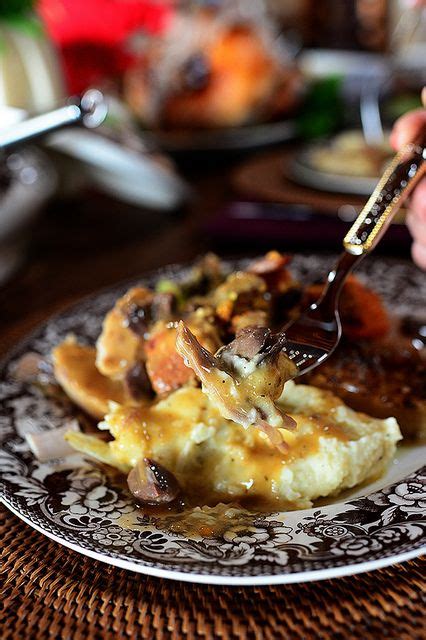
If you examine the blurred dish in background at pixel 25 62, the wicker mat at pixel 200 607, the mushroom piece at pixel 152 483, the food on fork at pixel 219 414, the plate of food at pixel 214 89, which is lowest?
the wicker mat at pixel 200 607

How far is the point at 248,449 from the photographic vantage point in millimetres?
1156

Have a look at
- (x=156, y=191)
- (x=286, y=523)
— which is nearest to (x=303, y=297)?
(x=286, y=523)

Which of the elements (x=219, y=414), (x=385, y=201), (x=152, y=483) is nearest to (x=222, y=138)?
(x=385, y=201)

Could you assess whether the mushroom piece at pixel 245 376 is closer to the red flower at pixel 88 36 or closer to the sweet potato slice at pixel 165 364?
the sweet potato slice at pixel 165 364

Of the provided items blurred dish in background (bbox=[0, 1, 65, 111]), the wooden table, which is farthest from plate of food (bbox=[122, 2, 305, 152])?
the wooden table

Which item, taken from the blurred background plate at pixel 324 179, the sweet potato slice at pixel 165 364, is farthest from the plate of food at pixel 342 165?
the sweet potato slice at pixel 165 364

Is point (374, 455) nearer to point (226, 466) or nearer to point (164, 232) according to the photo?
point (226, 466)

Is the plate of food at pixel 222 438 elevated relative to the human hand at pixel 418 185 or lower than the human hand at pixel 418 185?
lower

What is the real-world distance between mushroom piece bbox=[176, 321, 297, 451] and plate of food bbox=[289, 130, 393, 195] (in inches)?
58.8

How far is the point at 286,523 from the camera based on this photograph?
3.43 ft

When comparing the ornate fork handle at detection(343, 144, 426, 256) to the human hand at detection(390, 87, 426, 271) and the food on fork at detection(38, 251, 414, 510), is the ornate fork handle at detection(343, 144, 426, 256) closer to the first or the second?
the human hand at detection(390, 87, 426, 271)

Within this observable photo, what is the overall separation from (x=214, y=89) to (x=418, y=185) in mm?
2007

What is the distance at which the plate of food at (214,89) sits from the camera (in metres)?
3.27

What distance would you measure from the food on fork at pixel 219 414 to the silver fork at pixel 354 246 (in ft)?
0.23
